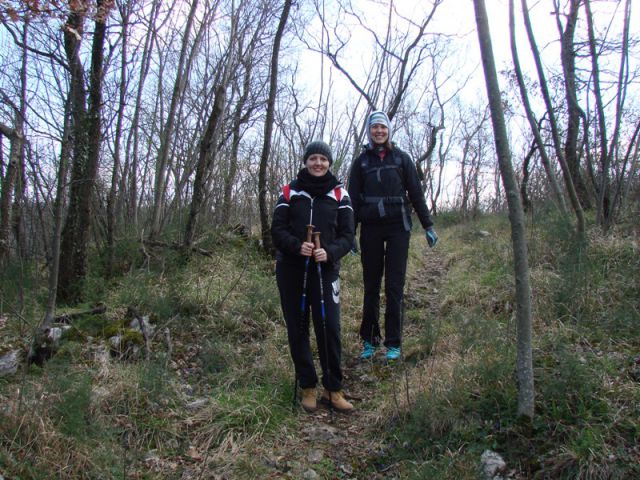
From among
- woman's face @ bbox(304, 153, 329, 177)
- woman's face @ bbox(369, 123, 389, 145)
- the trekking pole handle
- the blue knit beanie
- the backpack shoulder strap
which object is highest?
the blue knit beanie

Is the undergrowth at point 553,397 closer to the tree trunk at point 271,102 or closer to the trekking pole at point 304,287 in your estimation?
the trekking pole at point 304,287

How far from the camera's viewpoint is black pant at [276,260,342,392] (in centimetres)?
340

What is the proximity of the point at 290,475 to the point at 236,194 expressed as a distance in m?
9.69

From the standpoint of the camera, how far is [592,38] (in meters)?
7.73

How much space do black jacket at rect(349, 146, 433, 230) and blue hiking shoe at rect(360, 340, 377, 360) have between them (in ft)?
3.87

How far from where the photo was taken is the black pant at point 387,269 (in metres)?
4.22

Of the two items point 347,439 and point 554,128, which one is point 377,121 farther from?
point 554,128

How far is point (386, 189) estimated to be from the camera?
4270mm

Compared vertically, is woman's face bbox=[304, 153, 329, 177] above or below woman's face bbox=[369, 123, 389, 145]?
below

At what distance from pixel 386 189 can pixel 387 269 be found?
736mm

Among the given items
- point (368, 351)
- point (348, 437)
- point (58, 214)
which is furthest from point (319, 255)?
point (58, 214)

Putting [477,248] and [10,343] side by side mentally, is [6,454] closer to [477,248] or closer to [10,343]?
[10,343]

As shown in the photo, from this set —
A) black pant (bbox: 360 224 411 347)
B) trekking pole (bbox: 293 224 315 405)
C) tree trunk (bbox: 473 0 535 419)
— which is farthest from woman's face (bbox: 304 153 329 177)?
tree trunk (bbox: 473 0 535 419)

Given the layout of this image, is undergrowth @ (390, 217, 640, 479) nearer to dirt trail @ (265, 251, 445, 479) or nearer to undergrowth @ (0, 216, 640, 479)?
undergrowth @ (0, 216, 640, 479)
